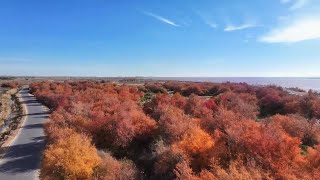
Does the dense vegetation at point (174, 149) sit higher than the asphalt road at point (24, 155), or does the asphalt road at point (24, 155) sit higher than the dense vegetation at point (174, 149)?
the dense vegetation at point (174, 149)

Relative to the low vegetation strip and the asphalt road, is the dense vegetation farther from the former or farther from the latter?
the low vegetation strip

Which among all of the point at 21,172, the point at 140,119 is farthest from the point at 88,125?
the point at 21,172

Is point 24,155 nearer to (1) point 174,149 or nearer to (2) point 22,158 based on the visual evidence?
(2) point 22,158

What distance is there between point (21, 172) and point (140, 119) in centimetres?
1927

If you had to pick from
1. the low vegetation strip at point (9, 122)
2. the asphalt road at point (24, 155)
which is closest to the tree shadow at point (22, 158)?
the asphalt road at point (24, 155)

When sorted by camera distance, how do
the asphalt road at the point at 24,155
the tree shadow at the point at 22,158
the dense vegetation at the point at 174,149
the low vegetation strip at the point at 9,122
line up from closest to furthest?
the dense vegetation at the point at 174,149
the asphalt road at the point at 24,155
the tree shadow at the point at 22,158
the low vegetation strip at the point at 9,122

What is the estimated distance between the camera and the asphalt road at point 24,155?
38.9 metres

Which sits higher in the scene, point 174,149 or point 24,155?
point 174,149

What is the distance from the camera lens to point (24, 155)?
1823 inches

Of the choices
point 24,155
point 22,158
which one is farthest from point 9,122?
point 22,158

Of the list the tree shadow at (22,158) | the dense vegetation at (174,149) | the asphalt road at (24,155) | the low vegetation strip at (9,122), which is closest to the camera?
the dense vegetation at (174,149)

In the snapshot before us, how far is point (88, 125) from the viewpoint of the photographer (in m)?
50.5

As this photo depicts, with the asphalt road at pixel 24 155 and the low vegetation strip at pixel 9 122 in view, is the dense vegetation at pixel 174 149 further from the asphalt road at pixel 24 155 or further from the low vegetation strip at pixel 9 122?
the low vegetation strip at pixel 9 122

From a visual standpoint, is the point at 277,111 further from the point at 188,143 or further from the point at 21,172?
the point at 21,172
